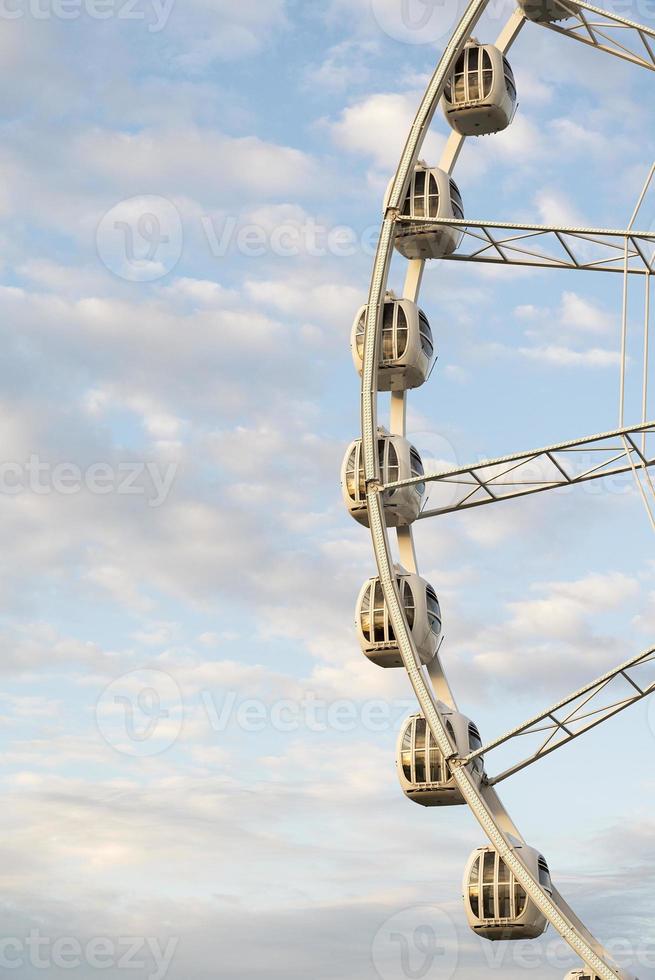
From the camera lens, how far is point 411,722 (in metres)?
35.3

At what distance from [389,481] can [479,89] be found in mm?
9652

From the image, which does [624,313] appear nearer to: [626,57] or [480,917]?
[626,57]

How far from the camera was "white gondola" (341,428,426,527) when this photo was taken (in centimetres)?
3669

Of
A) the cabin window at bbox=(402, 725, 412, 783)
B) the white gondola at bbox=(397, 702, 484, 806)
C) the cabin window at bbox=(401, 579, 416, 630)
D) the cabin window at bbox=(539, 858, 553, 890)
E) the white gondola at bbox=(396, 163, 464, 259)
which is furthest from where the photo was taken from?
the white gondola at bbox=(396, 163, 464, 259)

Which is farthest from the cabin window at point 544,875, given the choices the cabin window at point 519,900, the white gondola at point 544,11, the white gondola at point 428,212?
the white gondola at point 544,11

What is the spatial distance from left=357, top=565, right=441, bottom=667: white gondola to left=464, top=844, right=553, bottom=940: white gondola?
4.78m

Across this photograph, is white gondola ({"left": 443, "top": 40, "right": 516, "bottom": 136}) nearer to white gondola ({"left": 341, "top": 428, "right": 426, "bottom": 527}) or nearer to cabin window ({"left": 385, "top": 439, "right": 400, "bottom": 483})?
white gondola ({"left": 341, "top": 428, "right": 426, "bottom": 527})

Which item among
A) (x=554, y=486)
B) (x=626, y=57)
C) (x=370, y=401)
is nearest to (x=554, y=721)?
(x=554, y=486)

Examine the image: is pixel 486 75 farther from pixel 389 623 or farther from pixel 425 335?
pixel 389 623

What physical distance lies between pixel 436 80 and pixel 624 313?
329 inches

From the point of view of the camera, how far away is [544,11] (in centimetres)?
3881

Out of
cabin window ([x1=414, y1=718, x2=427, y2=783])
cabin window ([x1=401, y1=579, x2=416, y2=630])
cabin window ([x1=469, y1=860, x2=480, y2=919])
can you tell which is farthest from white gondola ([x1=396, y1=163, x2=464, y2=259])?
cabin window ([x1=469, y1=860, x2=480, y2=919])

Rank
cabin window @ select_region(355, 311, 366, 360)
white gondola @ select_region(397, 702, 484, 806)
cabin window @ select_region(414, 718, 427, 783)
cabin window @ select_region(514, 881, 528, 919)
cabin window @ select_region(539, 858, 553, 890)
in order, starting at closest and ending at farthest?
cabin window @ select_region(514, 881, 528, 919), cabin window @ select_region(539, 858, 553, 890), white gondola @ select_region(397, 702, 484, 806), cabin window @ select_region(414, 718, 427, 783), cabin window @ select_region(355, 311, 366, 360)

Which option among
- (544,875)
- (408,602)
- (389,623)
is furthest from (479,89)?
(544,875)
